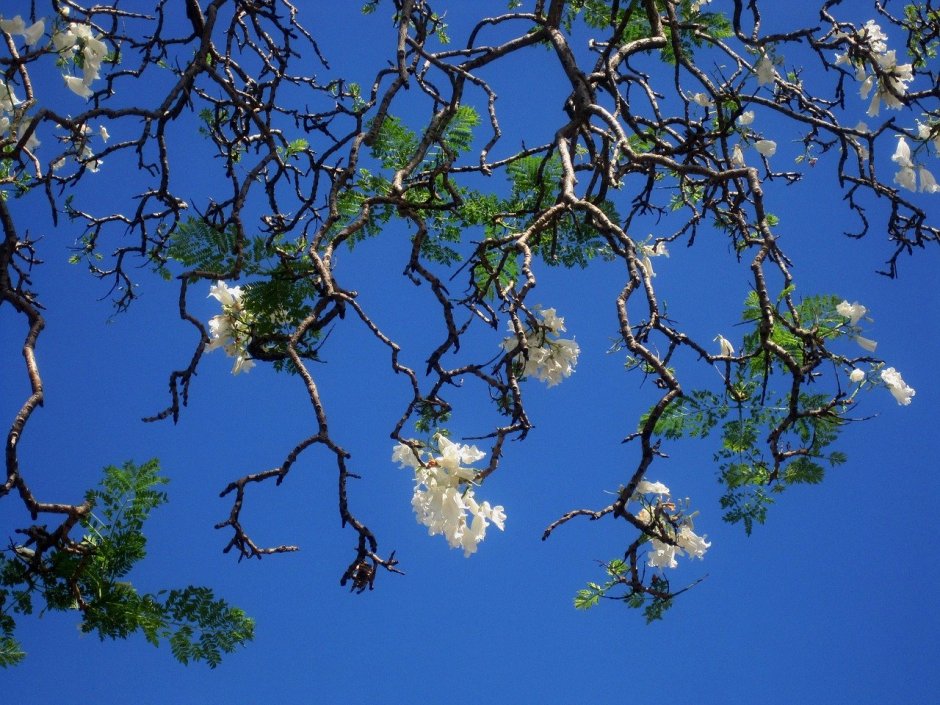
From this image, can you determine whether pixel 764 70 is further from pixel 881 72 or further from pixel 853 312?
pixel 853 312

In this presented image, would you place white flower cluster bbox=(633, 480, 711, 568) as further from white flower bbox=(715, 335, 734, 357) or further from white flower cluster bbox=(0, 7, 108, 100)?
white flower cluster bbox=(0, 7, 108, 100)

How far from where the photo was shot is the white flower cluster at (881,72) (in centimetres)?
312

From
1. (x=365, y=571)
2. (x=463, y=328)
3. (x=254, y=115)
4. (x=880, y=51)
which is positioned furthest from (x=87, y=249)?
(x=880, y=51)

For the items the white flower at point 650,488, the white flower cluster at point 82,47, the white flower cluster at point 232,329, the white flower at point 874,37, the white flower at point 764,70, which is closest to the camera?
the white flower at point 650,488

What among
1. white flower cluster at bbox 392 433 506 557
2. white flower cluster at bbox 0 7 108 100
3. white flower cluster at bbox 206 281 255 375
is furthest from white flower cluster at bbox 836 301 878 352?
white flower cluster at bbox 0 7 108 100

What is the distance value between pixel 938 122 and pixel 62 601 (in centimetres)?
351

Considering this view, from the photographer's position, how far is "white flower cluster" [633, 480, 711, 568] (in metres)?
2.40

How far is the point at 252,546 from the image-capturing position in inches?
88.2

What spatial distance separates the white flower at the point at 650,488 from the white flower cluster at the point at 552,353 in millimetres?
454

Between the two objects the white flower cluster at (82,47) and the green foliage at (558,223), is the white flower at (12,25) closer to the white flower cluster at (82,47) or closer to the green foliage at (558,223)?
the white flower cluster at (82,47)

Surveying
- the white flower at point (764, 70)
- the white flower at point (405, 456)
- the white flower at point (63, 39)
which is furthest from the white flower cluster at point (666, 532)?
the white flower at point (63, 39)

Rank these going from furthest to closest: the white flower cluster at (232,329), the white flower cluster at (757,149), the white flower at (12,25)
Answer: the white flower cluster at (757,149) < the white flower cluster at (232,329) < the white flower at (12,25)

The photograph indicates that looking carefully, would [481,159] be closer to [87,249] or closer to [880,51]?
[880,51]

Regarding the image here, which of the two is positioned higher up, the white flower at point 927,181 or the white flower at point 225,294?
the white flower at point 225,294
